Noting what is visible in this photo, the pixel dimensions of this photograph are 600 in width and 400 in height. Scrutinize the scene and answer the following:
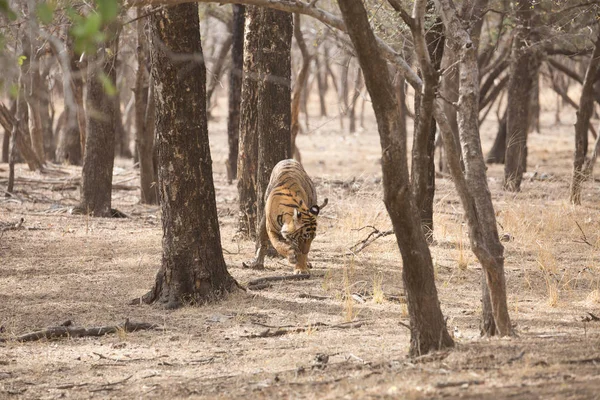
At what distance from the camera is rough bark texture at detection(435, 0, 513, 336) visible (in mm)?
5148

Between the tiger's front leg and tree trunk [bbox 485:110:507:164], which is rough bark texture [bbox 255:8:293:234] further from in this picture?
tree trunk [bbox 485:110:507:164]

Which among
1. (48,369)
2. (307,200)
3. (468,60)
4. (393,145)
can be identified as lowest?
(48,369)

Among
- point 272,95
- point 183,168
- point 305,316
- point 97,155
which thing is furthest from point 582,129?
point 183,168

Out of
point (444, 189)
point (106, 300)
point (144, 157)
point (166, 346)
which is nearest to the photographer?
point (166, 346)

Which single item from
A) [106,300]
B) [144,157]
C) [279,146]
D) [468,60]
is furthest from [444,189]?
[468,60]

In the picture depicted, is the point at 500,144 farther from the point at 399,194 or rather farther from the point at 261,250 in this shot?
the point at 399,194

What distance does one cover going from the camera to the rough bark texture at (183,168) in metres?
6.96

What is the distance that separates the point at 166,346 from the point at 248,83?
4.56 metres

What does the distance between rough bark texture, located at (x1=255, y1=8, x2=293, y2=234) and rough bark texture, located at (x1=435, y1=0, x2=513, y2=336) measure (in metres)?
3.83

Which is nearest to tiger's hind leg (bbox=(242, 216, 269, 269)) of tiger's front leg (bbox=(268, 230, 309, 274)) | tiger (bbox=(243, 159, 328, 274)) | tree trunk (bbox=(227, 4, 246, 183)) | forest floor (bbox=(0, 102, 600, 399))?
tiger (bbox=(243, 159, 328, 274))

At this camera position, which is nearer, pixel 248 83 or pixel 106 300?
pixel 106 300

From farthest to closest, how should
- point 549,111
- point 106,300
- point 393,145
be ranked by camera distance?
point 549,111 < point 106,300 < point 393,145

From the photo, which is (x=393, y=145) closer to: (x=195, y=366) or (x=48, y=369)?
(x=195, y=366)

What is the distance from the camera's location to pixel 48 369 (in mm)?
5598
